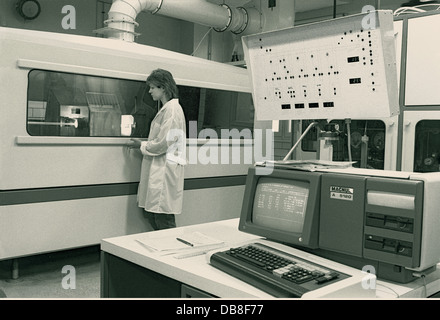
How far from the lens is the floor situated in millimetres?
2653

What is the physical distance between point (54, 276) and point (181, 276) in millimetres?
2080

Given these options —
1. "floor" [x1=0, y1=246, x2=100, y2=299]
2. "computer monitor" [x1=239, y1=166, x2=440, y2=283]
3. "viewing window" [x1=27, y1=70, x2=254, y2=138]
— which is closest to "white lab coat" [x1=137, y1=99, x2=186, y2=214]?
"viewing window" [x1=27, y1=70, x2=254, y2=138]

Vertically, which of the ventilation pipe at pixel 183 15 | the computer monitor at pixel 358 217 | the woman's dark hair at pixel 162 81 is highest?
the ventilation pipe at pixel 183 15

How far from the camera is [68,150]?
9.44 ft

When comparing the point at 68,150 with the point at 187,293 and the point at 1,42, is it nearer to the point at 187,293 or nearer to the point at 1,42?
the point at 1,42

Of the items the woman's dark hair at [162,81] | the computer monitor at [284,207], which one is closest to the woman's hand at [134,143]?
the woman's dark hair at [162,81]

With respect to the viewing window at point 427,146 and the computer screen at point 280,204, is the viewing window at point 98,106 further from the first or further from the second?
the computer screen at point 280,204

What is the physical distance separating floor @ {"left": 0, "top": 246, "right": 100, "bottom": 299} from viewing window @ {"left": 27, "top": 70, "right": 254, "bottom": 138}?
93cm

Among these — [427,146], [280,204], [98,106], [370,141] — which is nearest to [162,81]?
[98,106]

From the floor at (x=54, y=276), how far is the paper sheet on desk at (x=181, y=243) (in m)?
1.17

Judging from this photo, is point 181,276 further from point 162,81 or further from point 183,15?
A: point 183,15

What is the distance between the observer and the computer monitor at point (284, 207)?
1312 millimetres

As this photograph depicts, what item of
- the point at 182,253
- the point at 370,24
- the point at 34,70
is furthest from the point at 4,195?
the point at 370,24

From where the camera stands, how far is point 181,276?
120 centimetres
